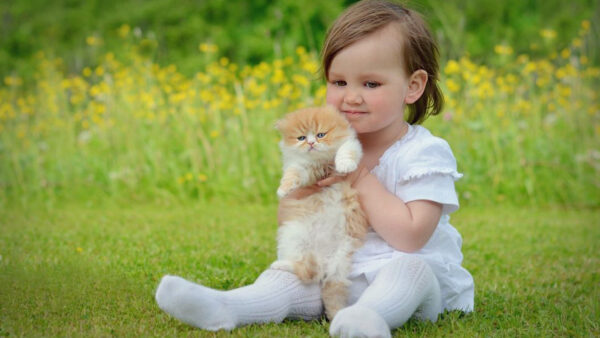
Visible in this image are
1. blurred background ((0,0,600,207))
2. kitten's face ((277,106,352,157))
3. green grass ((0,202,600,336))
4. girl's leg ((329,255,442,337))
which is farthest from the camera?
blurred background ((0,0,600,207))

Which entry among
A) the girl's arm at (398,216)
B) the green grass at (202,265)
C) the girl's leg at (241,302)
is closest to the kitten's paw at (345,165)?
the girl's arm at (398,216)

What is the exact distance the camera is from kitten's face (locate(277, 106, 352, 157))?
2.25m

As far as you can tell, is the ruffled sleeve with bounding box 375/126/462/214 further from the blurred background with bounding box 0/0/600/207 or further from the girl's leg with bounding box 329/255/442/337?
the blurred background with bounding box 0/0/600/207

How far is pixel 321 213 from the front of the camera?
232cm

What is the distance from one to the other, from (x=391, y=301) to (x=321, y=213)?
1.32 ft

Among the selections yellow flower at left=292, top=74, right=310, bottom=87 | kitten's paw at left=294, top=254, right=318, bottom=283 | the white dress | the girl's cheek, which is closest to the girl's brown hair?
the girl's cheek

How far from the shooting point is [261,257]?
356 cm

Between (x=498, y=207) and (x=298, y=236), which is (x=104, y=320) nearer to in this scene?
(x=298, y=236)

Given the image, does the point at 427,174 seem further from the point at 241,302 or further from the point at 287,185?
the point at 241,302

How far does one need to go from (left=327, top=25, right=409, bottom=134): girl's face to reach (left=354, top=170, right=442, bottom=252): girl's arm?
27 cm

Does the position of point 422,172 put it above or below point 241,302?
above

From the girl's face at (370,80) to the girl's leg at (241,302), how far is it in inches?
25.2

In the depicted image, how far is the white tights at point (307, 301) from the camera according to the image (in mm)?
2002

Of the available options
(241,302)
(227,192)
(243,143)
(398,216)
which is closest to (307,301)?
(241,302)
